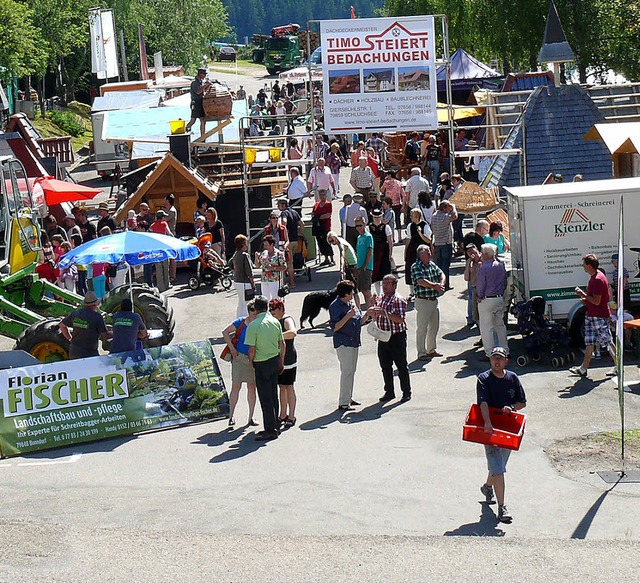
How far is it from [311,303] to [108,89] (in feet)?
105

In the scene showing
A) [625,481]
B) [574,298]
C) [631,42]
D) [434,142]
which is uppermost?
[631,42]

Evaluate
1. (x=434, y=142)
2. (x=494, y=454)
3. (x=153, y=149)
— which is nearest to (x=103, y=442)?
(x=494, y=454)

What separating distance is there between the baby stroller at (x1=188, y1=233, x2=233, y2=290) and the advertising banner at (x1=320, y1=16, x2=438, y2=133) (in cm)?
374

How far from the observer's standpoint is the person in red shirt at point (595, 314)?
14.0 m

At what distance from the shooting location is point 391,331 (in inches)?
527

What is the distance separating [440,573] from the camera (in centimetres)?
847

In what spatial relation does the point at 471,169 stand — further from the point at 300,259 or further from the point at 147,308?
the point at 147,308

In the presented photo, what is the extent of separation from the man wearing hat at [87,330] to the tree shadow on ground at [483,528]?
5.57 meters

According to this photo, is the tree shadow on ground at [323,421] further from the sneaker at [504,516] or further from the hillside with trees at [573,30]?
the hillside with trees at [573,30]

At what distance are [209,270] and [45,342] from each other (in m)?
6.63

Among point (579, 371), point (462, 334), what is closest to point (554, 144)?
point (462, 334)

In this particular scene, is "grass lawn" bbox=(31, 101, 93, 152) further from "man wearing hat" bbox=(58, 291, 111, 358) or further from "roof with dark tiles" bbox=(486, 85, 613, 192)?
"man wearing hat" bbox=(58, 291, 111, 358)

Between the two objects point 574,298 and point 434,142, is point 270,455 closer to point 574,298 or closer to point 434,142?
point 574,298

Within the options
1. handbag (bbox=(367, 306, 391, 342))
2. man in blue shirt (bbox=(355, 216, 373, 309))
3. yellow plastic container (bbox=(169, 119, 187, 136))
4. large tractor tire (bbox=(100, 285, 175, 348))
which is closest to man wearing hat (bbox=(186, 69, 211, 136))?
yellow plastic container (bbox=(169, 119, 187, 136))
